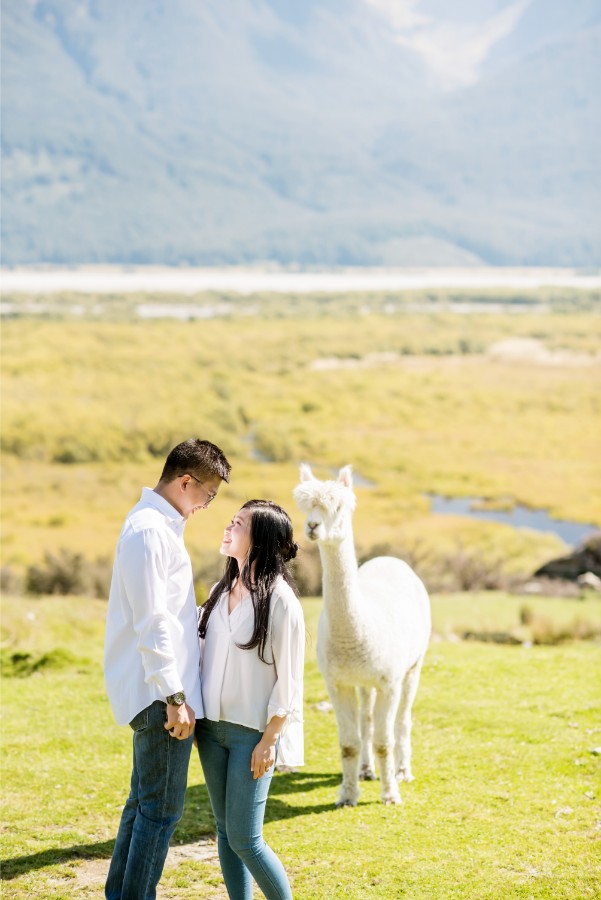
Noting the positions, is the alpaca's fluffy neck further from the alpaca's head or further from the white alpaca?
the alpaca's head

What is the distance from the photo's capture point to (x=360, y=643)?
256 inches

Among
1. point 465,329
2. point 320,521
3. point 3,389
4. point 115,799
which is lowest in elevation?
point 115,799

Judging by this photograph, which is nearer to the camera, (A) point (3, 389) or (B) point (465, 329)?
(A) point (3, 389)

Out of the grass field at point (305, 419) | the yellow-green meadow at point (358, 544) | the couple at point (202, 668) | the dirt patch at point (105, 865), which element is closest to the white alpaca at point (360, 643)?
the yellow-green meadow at point (358, 544)

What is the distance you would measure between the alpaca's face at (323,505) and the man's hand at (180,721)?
1.71 m

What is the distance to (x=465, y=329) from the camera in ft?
386

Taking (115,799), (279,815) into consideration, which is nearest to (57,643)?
(115,799)

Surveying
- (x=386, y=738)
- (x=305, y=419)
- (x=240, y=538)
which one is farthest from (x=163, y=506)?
(x=305, y=419)

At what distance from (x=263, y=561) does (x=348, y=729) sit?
2.82 meters

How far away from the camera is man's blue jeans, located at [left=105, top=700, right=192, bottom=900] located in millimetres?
4203

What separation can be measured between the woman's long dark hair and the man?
0.73 ft

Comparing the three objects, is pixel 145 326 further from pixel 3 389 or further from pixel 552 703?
pixel 552 703

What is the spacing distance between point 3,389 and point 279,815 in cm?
6725

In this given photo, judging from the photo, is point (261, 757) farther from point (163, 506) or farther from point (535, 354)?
point (535, 354)
